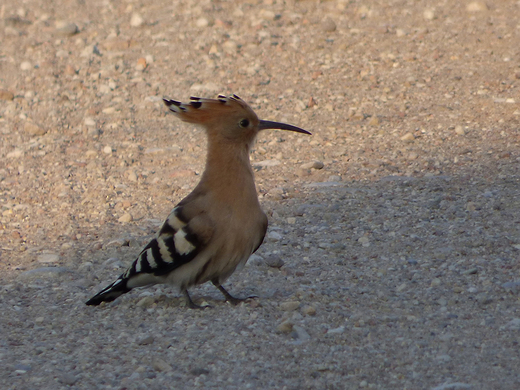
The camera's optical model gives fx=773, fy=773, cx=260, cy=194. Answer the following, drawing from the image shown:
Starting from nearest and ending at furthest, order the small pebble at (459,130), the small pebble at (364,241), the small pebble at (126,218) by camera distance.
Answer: the small pebble at (364,241)
the small pebble at (126,218)
the small pebble at (459,130)

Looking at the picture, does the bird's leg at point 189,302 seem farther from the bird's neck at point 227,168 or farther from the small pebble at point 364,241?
the small pebble at point 364,241

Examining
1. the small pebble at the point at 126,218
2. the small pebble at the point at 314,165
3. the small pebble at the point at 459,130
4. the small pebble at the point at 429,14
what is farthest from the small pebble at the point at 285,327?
the small pebble at the point at 429,14

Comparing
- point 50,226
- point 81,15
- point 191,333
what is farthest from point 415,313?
point 81,15

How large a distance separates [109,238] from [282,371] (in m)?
2.23

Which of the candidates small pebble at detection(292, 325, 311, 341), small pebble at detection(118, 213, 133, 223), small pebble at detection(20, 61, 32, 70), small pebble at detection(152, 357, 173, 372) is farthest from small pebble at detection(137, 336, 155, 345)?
small pebble at detection(20, 61, 32, 70)

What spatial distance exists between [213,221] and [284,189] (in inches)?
76.8

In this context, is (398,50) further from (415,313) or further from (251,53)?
(415,313)

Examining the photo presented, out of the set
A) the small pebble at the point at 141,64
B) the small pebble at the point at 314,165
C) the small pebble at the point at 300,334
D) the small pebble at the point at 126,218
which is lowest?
the small pebble at the point at 126,218

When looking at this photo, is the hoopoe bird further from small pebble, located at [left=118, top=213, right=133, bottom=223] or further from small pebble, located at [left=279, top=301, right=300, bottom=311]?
small pebble, located at [left=118, top=213, right=133, bottom=223]

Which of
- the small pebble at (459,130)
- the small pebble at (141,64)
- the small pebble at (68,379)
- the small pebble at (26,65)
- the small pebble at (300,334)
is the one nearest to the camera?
the small pebble at (68,379)

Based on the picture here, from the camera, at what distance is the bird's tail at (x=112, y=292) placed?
409cm

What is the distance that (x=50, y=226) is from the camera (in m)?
5.47

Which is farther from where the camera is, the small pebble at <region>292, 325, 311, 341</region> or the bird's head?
the bird's head

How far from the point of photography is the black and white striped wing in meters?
3.89
